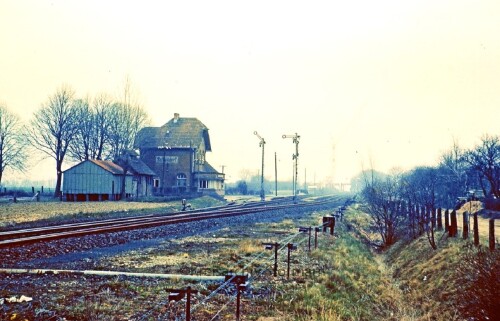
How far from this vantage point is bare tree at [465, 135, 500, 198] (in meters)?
33.7

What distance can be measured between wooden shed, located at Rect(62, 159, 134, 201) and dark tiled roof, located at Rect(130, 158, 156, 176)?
5157 millimetres

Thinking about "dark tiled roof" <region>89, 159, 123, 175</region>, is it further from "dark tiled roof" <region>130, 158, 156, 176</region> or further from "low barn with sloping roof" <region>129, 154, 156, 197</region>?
"low barn with sloping roof" <region>129, 154, 156, 197</region>

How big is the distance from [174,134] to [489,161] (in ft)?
124

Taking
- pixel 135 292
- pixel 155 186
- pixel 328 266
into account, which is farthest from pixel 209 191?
pixel 135 292

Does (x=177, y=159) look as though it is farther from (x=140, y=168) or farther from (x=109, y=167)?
(x=109, y=167)

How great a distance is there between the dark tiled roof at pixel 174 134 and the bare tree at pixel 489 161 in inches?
1286

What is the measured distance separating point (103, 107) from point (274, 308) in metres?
57.3

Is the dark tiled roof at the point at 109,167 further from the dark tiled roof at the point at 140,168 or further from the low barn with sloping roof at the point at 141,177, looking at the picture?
the low barn with sloping roof at the point at 141,177

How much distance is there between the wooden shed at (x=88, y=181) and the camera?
44562 mm

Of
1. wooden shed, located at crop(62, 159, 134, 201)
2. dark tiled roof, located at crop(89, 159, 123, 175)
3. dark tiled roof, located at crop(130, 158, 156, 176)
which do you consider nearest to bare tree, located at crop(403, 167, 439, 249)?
dark tiled roof, located at crop(89, 159, 123, 175)

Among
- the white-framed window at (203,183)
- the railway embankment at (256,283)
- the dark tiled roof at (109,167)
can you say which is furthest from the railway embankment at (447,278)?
the white-framed window at (203,183)

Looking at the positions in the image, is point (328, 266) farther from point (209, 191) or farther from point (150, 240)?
point (209, 191)

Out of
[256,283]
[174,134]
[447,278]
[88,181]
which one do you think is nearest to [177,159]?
[174,134]

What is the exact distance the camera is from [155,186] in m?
57.6
